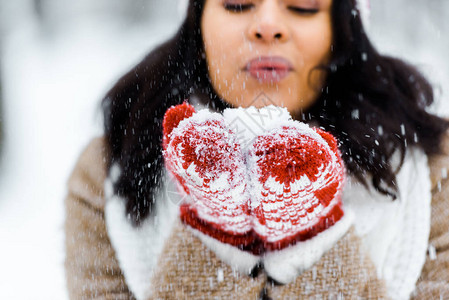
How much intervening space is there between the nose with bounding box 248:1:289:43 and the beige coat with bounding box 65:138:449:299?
376 mm

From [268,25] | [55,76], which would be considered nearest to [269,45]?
[268,25]

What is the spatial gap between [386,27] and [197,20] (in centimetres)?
127

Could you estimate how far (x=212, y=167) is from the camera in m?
0.49

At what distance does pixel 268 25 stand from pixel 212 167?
26 cm

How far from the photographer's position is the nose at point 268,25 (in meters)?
0.63

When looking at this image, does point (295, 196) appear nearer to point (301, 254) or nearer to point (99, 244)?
point (301, 254)

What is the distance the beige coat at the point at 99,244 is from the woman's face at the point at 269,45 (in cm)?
31

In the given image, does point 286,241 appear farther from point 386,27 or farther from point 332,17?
point 386,27

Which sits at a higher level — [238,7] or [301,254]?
[238,7]

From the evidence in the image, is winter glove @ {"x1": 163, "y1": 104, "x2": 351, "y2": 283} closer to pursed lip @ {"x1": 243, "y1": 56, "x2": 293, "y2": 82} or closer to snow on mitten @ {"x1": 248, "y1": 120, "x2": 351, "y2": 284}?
snow on mitten @ {"x1": 248, "y1": 120, "x2": 351, "y2": 284}

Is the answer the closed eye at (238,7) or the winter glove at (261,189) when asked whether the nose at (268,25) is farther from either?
the winter glove at (261,189)

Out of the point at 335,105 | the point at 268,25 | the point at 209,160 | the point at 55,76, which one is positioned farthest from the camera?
the point at 55,76

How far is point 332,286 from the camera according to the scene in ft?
1.93

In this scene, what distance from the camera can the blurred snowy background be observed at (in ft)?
5.19
